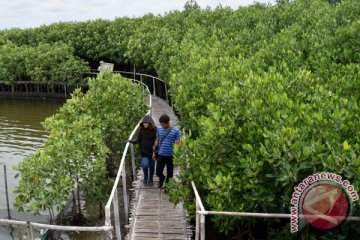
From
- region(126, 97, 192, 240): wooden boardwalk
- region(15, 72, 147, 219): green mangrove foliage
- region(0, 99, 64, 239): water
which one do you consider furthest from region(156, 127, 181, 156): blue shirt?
region(0, 99, 64, 239): water

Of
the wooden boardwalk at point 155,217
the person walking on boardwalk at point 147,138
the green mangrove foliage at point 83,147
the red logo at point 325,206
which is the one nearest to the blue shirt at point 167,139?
the person walking on boardwalk at point 147,138

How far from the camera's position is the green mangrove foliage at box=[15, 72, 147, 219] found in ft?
36.1

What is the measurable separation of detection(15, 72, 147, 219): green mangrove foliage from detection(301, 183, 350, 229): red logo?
22.1ft

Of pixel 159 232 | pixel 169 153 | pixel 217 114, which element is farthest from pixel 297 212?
pixel 169 153

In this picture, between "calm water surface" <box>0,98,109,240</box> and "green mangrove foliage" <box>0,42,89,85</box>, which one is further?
"green mangrove foliage" <box>0,42,89,85</box>

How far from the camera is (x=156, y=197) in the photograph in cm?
1031

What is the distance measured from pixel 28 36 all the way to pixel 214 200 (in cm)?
4028

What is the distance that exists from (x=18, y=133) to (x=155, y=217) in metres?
18.6

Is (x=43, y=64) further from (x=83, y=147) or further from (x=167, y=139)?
(x=167, y=139)

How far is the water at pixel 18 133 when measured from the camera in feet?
56.3

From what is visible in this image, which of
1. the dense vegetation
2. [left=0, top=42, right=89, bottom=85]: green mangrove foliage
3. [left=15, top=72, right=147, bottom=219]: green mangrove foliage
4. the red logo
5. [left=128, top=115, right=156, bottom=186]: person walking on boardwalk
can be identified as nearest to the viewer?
the red logo

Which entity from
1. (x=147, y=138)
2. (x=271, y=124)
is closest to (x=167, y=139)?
(x=147, y=138)

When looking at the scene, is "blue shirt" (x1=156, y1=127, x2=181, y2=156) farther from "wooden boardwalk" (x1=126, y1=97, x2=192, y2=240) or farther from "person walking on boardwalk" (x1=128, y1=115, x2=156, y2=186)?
"wooden boardwalk" (x1=126, y1=97, x2=192, y2=240)

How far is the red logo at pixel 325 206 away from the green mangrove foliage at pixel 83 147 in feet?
22.1
